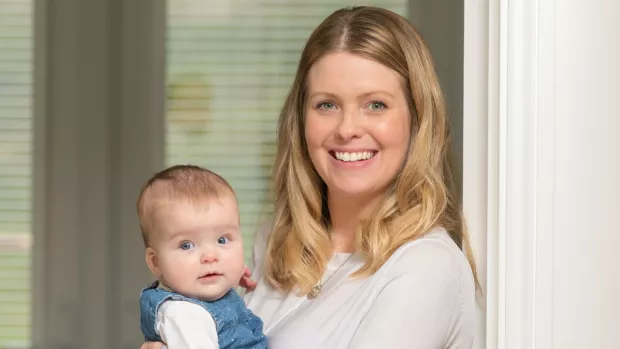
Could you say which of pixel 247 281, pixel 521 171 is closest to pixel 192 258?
pixel 247 281

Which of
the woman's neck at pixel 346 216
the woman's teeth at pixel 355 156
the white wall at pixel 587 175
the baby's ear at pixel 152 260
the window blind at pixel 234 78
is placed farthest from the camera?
the window blind at pixel 234 78

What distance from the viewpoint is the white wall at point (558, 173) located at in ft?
4.67

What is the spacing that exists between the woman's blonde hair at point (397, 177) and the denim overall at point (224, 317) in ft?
0.48

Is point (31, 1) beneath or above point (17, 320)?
above

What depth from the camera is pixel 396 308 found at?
1630 mm

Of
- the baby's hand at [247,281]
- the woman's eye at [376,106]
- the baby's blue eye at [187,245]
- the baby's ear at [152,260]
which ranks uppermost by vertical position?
the woman's eye at [376,106]

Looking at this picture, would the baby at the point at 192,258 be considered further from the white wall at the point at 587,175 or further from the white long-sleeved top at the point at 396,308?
the white wall at the point at 587,175

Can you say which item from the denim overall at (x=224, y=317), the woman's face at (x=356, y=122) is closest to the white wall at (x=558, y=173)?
the woman's face at (x=356, y=122)

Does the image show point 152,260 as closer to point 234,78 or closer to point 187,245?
point 187,245

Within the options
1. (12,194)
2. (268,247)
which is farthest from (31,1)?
(268,247)

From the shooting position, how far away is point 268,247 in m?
1.99

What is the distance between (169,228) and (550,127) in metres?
0.68

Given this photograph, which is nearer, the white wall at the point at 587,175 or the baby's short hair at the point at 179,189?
the white wall at the point at 587,175

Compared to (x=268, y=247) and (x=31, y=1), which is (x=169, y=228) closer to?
(x=268, y=247)
